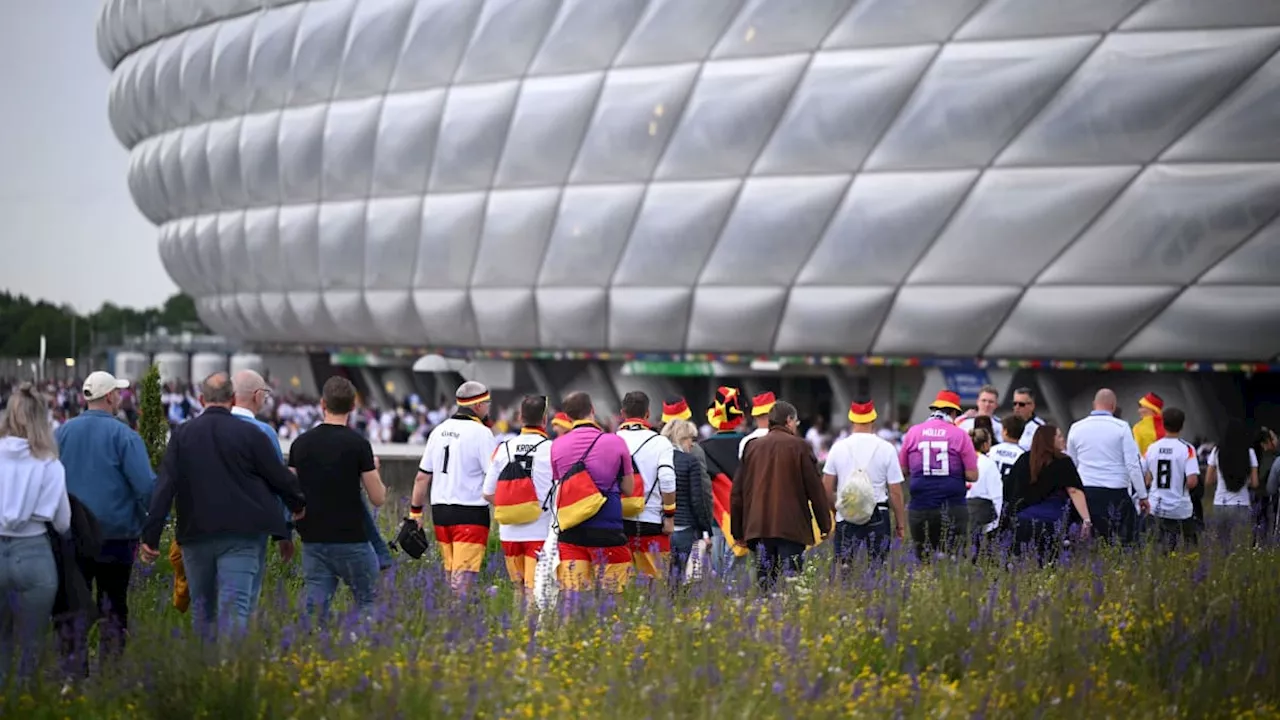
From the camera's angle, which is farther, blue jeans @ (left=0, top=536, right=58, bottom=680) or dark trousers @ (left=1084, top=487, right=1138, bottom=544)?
dark trousers @ (left=1084, top=487, right=1138, bottom=544)

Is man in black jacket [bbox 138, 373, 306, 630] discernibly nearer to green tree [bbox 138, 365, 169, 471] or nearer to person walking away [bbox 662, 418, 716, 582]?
person walking away [bbox 662, 418, 716, 582]

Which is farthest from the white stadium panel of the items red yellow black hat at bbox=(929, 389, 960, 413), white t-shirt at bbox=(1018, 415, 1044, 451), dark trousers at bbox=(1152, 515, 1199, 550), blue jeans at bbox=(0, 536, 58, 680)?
blue jeans at bbox=(0, 536, 58, 680)

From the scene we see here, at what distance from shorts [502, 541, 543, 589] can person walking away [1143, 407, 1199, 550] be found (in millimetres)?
5520

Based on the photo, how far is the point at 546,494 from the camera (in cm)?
1078

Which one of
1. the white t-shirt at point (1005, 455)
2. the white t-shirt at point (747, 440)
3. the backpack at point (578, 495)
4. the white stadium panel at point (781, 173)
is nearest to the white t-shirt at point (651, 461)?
the white t-shirt at point (747, 440)

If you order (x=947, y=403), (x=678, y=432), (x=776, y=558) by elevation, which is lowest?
(x=776, y=558)

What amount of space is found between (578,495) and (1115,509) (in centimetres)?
507

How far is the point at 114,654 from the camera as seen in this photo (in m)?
7.79

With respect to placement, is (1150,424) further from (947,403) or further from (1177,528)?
(947,403)

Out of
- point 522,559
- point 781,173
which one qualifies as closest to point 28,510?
point 522,559

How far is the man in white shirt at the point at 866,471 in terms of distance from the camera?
11758mm

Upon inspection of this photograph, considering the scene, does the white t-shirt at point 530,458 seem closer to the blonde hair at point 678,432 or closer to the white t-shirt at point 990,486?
the blonde hair at point 678,432

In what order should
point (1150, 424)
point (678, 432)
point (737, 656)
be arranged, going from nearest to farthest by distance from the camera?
1. point (737, 656)
2. point (678, 432)
3. point (1150, 424)

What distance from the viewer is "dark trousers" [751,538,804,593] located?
1055 cm
